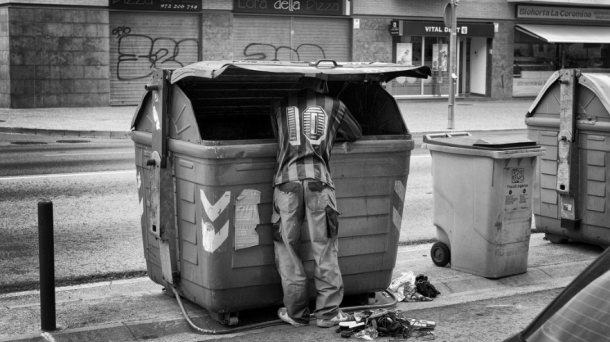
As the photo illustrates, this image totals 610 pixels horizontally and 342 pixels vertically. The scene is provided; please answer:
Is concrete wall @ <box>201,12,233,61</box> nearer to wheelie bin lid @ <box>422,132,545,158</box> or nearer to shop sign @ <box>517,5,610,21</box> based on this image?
shop sign @ <box>517,5,610,21</box>

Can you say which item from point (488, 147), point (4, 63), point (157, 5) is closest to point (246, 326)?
point (488, 147)

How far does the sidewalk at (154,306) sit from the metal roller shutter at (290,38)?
2076 centimetres

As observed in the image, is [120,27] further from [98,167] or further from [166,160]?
[166,160]

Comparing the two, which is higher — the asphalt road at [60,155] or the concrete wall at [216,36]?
the concrete wall at [216,36]

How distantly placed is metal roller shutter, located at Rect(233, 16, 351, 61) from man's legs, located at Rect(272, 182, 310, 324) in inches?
864

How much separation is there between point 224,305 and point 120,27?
21182 millimetres

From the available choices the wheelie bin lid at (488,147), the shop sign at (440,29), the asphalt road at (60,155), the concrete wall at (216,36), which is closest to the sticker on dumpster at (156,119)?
the wheelie bin lid at (488,147)

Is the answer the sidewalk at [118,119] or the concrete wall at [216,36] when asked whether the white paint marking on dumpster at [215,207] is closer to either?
the sidewalk at [118,119]

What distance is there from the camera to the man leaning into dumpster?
548cm

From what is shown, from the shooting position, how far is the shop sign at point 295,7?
89.0 ft

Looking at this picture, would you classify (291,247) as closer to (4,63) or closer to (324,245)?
(324,245)

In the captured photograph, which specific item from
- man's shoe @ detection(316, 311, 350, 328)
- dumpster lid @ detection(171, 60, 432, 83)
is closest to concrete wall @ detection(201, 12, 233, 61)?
dumpster lid @ detection(171, 60, 432, 83)

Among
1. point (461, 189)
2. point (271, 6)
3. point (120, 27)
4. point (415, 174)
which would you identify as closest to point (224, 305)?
point (461, 189)

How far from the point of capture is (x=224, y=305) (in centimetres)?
548
